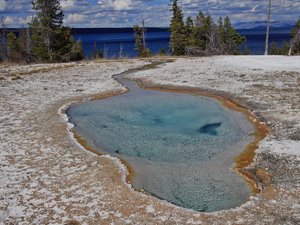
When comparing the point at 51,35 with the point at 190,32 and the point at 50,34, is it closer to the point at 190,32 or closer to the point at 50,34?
the point at 50,34

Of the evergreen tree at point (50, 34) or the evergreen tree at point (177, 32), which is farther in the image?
the evergreen tree at point (177, 32)

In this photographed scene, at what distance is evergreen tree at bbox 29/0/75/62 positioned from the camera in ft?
129

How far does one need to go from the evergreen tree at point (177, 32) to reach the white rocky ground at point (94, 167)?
38707mm

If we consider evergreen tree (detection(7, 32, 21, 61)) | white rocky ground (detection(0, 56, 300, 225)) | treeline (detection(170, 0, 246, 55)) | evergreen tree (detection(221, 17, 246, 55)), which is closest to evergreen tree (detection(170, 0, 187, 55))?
treeline (detection(170, 0, 246, 55))

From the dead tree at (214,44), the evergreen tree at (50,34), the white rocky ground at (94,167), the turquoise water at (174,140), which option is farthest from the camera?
the dead tree at (214,44)

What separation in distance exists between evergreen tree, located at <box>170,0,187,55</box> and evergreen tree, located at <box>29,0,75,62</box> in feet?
68.6

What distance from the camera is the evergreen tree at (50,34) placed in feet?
129

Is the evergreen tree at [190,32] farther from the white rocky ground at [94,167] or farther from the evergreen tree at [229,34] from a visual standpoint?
the white rocky ground at [94,167]

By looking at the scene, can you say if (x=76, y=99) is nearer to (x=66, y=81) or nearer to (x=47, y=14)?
(x=66, y=81)

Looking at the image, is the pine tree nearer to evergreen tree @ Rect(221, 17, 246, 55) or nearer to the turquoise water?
evergreen tree @ Rect(221, 17, 246, 55)

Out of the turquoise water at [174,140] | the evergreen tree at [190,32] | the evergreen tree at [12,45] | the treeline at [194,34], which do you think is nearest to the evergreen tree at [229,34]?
the treeline at [194,34]

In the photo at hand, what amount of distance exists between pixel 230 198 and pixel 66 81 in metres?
17.0

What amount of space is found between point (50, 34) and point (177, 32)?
25.1 metres

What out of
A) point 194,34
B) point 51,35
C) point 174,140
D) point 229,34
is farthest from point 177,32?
point 174,140
